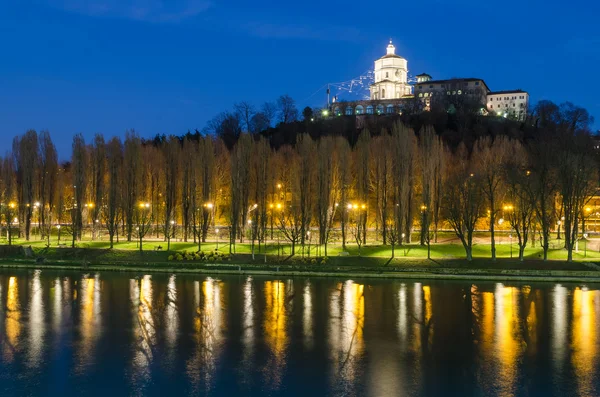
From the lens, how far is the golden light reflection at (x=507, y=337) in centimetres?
1457

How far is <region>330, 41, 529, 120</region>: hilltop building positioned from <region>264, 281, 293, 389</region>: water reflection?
78971 mm

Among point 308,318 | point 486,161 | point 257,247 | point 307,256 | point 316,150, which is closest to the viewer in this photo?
point 308,318

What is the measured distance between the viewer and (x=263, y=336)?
1870 centimetres

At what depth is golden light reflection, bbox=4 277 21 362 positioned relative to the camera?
1688 centimetres

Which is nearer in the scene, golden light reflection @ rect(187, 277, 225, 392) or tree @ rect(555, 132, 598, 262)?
golden light reflection @ rect(187, 277, 225, 392)

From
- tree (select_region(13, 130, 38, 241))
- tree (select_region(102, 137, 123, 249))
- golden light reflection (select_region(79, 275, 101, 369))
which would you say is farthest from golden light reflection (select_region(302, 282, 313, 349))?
tree (select_region(13, 130, 38, 241))

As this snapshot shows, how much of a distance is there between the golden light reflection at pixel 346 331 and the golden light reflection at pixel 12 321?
30.2ft

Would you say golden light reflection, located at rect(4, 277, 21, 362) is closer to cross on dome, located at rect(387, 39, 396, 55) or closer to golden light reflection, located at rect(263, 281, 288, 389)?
golden light reflection, located at rect(263, 281, 288, 389)

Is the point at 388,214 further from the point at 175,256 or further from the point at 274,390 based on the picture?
the point at 274,390

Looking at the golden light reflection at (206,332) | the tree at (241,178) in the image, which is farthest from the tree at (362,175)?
the golden light reflection at (206,332)

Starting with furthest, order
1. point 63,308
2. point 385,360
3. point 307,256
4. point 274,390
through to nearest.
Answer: point 307,256, point 63,308, point 385,360, point 274,390

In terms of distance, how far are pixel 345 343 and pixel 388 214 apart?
2773 centimetres

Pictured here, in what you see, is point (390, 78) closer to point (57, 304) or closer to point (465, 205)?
point (465, 205)

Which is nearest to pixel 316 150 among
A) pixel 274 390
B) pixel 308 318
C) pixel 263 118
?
pixel 308 318
